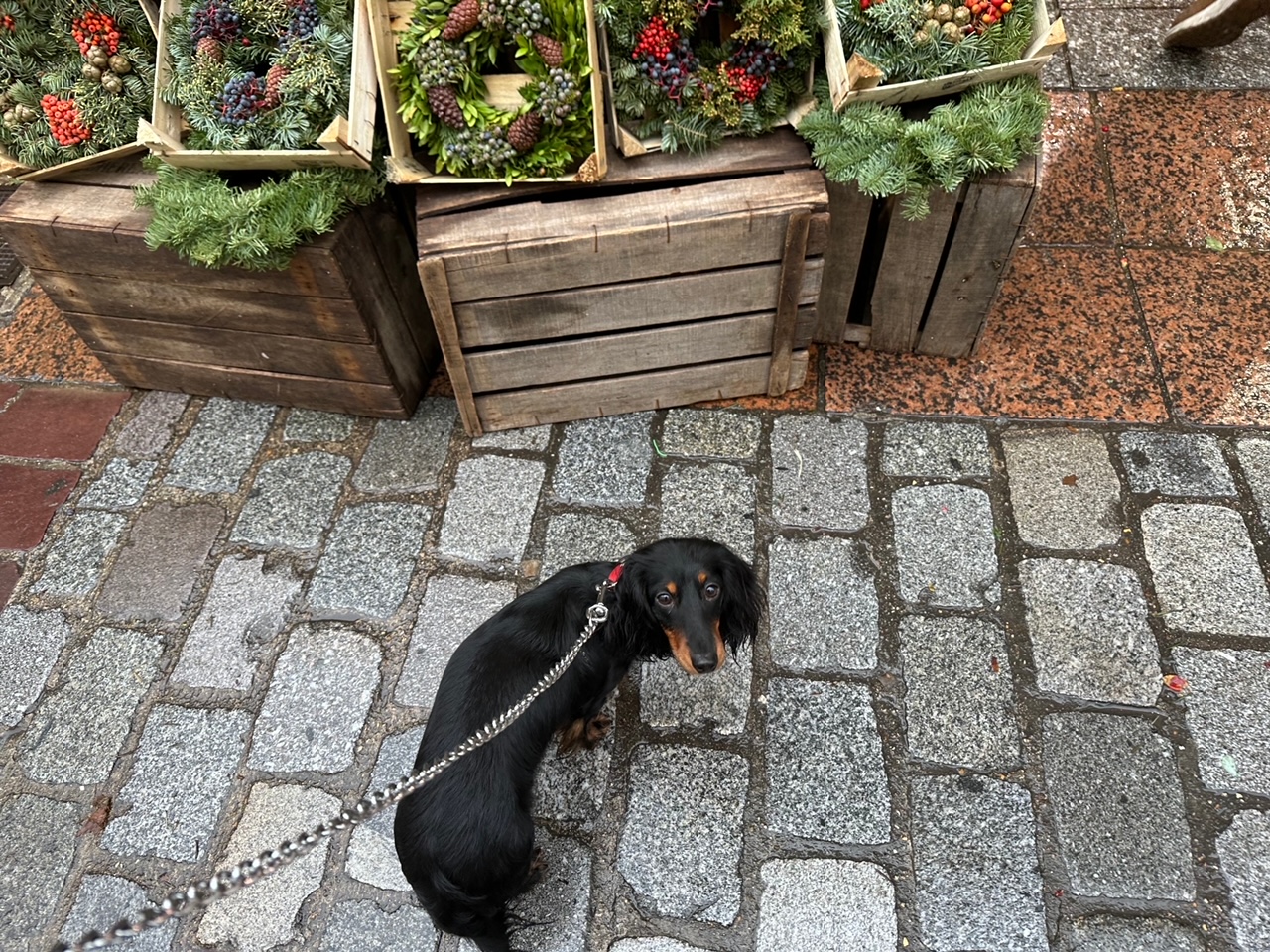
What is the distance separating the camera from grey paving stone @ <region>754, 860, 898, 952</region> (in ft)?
6.42

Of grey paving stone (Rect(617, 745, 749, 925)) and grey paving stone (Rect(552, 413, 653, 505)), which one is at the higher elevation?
grey paving stone (Rect(552, 413, 653, 505))

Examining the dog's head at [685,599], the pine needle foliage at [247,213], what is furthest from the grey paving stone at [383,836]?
the pine needle foliage at [247,213]

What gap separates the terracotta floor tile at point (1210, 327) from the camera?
9.29 feet

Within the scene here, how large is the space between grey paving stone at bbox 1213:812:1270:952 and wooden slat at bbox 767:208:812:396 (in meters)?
1.82

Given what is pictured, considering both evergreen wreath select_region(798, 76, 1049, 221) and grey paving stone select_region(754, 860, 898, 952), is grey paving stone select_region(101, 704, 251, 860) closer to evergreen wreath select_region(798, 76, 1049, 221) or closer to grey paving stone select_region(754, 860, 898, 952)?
grey paving stone select_region(754, 860, 898, 952)

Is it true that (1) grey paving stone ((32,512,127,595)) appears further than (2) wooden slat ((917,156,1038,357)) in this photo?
Yes

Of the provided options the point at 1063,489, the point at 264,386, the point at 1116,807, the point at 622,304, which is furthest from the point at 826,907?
the point at 264,386

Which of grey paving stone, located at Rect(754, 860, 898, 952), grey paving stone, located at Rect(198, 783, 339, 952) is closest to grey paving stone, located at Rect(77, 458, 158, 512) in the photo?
grey paving stone, located at Rect(198, 783, 339, 952)

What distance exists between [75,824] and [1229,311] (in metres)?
4.21

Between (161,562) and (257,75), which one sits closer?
(257,75)

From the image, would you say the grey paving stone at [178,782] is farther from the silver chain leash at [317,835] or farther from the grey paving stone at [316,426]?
the grey paving stone at [316,426]

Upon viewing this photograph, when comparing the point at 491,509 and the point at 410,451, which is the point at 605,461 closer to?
the point at 491,509

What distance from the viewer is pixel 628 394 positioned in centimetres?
293

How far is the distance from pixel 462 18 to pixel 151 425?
75.8 inches
